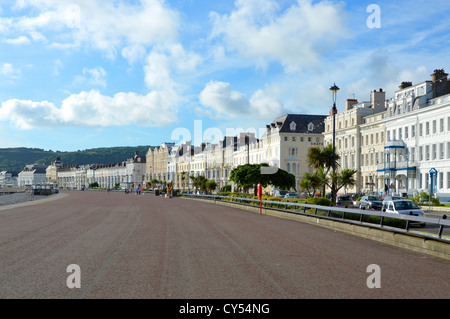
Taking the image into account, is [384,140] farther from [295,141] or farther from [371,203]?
[371,203]

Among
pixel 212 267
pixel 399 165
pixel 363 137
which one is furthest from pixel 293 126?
pixel 212 267

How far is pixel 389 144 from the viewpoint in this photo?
64.2 meters

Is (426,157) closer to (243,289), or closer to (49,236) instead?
(49,236)

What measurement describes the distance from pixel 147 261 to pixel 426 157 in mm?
54533

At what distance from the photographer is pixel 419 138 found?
60.8 m

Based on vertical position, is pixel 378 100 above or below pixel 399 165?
above

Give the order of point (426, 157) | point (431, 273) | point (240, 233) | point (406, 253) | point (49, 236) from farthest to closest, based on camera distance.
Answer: point (426, 157) → point (240, 233) → point (49, 236) → point (406, 253) → point (431, 273)

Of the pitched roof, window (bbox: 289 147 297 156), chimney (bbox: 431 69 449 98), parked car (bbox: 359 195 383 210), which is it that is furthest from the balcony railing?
the pitched roof

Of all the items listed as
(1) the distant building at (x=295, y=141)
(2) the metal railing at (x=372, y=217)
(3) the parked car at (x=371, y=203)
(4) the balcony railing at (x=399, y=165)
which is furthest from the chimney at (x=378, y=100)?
(2) the metal railing at (x=372, y=217)

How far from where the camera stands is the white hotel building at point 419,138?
183ft

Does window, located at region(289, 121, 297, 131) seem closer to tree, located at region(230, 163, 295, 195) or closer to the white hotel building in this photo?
the white hotel building

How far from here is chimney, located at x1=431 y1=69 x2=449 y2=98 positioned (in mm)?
59656

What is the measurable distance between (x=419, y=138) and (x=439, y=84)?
6887mm
